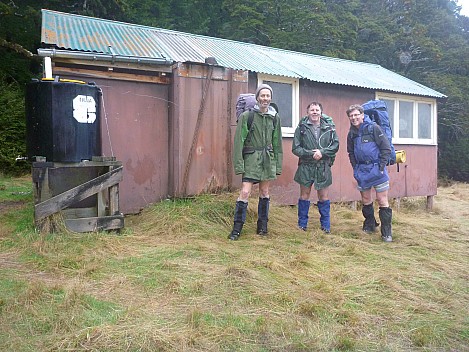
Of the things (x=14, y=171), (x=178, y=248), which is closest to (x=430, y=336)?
(x=178, y=248)

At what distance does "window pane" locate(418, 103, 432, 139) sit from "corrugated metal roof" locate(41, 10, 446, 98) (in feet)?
1.16

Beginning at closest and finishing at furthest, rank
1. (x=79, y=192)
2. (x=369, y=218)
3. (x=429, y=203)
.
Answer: (x=79, y=192) < (x=369, y=218) < (x=429, y=203)

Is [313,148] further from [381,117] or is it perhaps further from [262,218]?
[262,218]

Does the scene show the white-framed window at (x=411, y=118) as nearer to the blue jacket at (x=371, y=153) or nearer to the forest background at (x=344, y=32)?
the blue jacket at (x=371, y=153)

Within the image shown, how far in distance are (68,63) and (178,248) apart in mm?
2997

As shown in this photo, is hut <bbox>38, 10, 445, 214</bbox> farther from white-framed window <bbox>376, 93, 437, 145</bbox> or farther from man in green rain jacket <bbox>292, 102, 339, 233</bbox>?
white-framed window <bbox>376, 93, 437, 145</bbox>

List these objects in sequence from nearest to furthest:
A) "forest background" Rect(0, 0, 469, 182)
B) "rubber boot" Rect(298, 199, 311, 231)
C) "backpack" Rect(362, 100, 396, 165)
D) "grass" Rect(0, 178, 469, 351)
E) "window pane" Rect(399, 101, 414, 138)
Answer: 1. "grass" Rect(0, 178, 469, 351)
2. "backpack" Rect(362, 100, 396, 165)
3. "rubber boot" Rect(298, 199, 311, 231)
4. "window pane" Rect(399, 101, 414, 138)
5. "forest background" Rect(0, 0, 469, 182)

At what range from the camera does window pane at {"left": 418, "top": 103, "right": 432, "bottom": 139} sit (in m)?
10.7

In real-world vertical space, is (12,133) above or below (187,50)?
below

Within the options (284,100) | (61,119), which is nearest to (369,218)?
(284,100)

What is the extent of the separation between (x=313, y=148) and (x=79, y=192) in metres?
2.93

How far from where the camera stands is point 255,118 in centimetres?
554

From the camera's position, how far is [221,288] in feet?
12.1

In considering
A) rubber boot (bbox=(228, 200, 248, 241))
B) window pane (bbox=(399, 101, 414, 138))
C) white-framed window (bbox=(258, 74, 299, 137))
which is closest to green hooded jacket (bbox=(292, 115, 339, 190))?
rubber boot (bbox=(228, 200, 248, 241))
